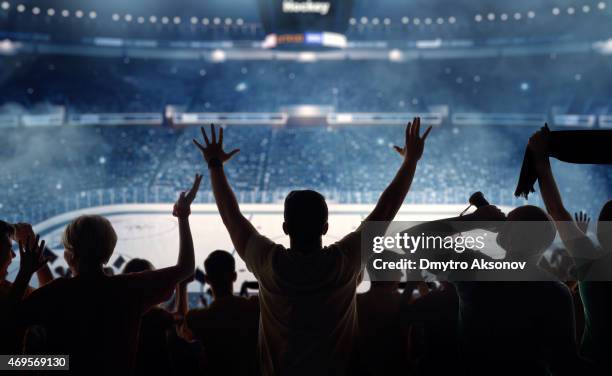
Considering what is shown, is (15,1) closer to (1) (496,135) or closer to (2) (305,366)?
(1) (496,135)

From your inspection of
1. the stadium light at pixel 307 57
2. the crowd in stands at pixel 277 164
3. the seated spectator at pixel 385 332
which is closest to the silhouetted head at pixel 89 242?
the seated spectator at pixel 385 332

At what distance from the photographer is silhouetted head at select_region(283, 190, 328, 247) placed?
51.0 inches

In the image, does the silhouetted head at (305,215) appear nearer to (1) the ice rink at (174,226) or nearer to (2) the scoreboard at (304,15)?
(1) the ice rink at (174,226)

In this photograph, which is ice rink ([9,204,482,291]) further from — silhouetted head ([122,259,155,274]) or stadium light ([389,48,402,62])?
stadium light ([389,48,402,62])

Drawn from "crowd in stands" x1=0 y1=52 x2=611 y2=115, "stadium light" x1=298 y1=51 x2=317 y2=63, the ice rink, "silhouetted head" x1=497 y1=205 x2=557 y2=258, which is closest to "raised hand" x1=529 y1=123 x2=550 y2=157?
"silhouetted head" x1=497 y1=205 x2=557 y2=258

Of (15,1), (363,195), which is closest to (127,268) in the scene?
(363,195)

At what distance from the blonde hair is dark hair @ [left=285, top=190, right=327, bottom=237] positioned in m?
0.57

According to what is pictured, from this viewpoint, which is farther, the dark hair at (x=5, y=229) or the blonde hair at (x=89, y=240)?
the dark hair at (x=5, y=229)

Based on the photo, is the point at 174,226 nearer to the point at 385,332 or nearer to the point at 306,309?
the point at 385,332

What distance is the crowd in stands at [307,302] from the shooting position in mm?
1319

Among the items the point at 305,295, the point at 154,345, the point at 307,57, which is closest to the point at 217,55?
the point at 307,57

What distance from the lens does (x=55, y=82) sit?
17516 millimetres

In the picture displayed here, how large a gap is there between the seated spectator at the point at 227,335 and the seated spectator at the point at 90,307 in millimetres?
263

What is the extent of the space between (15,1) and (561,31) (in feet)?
54.7
